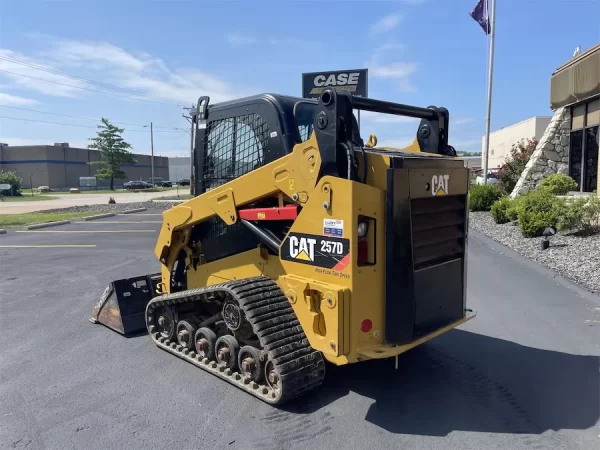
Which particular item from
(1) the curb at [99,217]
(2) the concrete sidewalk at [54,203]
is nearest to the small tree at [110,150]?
(2) the concrete sidewalk at [54,203]

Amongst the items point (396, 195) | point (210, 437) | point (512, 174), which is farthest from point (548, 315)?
point (512, 174)

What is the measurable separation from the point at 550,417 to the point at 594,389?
717 mm

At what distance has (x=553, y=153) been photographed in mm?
17766

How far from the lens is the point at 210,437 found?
328 cm

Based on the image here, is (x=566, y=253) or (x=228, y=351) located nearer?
(x=228, y=351)

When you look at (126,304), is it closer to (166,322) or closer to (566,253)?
(166,322)

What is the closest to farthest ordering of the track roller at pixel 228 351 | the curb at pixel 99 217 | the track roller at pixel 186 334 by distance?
the track roller at pixel 228 351
the track roller at pixel 186 334
the curb at pixel 99 217

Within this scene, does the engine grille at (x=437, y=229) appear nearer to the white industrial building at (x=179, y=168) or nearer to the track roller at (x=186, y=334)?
the track roller at (x=186, y=334)

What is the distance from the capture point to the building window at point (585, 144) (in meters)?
15.6

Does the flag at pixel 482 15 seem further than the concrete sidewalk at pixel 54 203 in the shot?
No

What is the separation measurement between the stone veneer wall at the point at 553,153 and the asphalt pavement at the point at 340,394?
12849 millimetres

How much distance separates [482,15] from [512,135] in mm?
36968

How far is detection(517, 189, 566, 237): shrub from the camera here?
10578mm

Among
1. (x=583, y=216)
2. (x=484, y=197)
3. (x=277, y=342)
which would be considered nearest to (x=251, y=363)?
(x=277, y=342)
